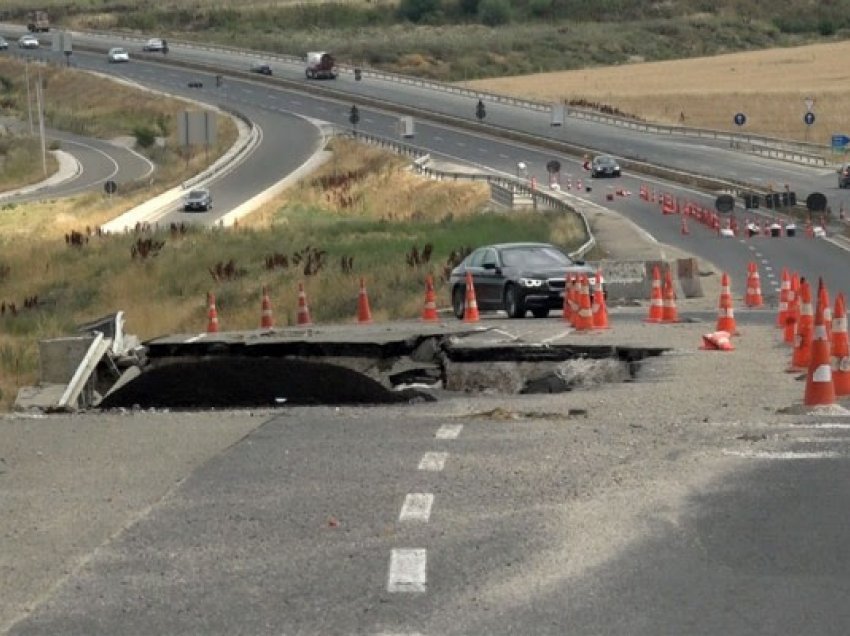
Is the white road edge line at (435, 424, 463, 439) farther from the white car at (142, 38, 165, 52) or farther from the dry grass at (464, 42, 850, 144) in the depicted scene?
the white car at (142, 38, 165, 52)

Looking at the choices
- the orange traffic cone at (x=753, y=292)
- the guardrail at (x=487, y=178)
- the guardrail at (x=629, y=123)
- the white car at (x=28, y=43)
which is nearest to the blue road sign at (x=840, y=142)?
the guardrail at (x=629, y=123)

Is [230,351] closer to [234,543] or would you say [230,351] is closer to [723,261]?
[234,543]

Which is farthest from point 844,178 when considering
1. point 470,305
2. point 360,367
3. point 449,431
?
point 449,431

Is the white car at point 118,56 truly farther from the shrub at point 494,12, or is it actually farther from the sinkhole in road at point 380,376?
the sinkhole in road at point 380,376

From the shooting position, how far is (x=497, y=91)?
128375mm

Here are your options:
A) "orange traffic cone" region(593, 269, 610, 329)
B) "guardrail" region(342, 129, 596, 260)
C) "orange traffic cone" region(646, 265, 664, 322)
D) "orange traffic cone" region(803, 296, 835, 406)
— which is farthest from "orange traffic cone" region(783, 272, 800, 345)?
"guardrail" region(342, 129, 596, 260)

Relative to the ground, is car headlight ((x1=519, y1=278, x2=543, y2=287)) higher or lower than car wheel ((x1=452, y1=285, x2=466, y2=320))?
higher

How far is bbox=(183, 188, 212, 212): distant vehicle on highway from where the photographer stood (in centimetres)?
7281

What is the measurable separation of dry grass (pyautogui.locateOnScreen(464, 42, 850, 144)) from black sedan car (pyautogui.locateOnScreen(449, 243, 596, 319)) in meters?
68.8

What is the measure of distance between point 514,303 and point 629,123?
251 ft

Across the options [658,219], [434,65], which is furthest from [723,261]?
[434,65]

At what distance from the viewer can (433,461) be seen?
11.7m

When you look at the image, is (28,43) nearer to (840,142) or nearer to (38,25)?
(38,25)

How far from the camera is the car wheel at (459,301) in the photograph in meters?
30.0
